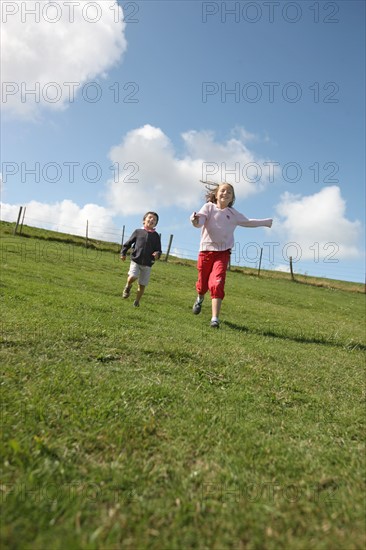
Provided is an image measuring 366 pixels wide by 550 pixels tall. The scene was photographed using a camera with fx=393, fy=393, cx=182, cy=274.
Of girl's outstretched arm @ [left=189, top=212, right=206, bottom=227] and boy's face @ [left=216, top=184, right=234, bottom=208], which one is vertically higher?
boy's face @ [left=216, top=184, right=234, bottom=208]

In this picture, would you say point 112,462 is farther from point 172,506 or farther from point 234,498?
point 234,498

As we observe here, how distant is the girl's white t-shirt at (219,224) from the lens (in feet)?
24.8

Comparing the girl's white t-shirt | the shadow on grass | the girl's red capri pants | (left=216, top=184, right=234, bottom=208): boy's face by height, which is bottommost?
the shadow on grass

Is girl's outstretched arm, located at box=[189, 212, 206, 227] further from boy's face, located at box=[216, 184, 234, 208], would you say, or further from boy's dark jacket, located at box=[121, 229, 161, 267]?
boy's dark jacket, located at box=[121, 229, 161, 267]

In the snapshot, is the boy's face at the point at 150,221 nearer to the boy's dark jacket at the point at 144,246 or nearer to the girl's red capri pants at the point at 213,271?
the boy's dark jacket at the point at 144,246

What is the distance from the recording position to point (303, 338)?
7.39 metres

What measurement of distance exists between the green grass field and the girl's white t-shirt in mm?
3162

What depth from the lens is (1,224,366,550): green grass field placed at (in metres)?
1.67

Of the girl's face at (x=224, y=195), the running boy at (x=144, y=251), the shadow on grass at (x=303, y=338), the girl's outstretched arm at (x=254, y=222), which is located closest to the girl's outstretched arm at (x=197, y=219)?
the girl's face at (x=224, y=195)

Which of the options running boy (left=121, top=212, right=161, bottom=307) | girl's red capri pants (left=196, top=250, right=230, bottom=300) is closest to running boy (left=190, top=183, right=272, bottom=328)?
girl's red capri pants (left=196, top=250, right=230, bottom=300)

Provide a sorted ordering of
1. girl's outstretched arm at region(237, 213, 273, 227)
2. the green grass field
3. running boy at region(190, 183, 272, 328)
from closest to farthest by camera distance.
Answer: the green grass field < running boy at region(190, 183, 272, 328) < girl's outstretched arm at region(237, 213, 273, 227)

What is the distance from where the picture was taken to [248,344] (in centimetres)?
564

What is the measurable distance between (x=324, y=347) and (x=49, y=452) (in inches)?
215

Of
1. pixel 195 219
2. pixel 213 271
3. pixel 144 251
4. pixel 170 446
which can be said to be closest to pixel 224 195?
pixel 195 219
